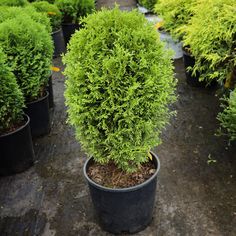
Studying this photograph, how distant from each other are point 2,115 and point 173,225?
211 centimetres

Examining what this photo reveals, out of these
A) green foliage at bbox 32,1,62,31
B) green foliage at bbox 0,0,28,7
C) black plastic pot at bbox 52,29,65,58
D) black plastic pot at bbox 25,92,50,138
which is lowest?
black plastic pot at bbox 52,29,65,58

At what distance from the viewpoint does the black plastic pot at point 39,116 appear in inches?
183

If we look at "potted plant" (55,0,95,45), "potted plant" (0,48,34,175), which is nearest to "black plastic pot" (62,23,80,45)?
"potted plant" (55,0,95,45)

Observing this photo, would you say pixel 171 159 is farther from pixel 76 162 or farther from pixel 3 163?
pixel 3 163

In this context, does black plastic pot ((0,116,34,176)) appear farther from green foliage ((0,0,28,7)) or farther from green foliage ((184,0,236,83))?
green foliage ((0,0,28,7))

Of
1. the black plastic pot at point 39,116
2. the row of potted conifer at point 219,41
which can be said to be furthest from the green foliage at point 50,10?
the row of potted conifer at point 219,41

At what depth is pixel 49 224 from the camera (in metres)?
3.41

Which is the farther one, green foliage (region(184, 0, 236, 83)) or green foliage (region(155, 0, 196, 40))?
green foliage (region(155, 0, 196, 40))

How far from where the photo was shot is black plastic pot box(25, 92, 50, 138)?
15.3 ft

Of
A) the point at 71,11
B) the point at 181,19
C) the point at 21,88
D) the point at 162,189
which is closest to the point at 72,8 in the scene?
the point at 71,11

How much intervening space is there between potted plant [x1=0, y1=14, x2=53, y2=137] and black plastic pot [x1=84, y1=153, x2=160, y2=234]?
1686 millimetres

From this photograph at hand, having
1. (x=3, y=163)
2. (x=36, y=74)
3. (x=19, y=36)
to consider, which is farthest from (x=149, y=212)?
(x=19, y=36)

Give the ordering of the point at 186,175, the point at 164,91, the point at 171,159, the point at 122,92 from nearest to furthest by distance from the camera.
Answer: the point at 122,92, the point at 164,91, the point at 186,175, the point at 171,159

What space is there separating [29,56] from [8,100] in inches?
32.7
